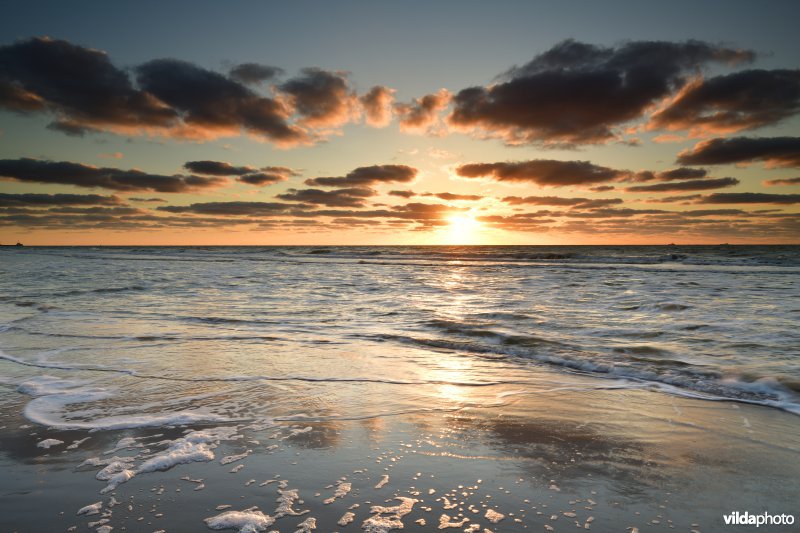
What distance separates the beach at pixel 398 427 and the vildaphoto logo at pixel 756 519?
46mm

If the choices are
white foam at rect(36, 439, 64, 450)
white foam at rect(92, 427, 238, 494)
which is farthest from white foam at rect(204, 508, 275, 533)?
white foam at rect(36, 439, 64, 450)

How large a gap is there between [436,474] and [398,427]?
981 mm

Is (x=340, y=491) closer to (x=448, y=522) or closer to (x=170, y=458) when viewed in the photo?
(x=448, y=522)

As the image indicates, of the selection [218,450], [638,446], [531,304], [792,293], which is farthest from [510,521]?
[792,293]

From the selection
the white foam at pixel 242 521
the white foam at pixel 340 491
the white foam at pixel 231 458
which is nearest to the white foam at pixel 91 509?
the white foam at pixel 242 521

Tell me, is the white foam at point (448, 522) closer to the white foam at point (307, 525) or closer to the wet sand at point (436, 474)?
the wet sand at point (436, 474)

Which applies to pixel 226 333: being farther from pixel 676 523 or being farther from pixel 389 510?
pixel 676 523

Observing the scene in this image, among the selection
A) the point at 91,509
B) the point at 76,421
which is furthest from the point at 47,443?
the point at 91,509

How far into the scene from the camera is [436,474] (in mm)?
3250

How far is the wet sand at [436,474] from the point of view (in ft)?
8.80

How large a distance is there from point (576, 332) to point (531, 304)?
4340mm

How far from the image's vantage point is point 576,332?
9.02m

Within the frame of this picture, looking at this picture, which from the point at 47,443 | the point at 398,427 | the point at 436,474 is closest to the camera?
the point at 436,474

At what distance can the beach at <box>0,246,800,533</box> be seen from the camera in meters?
2.80
